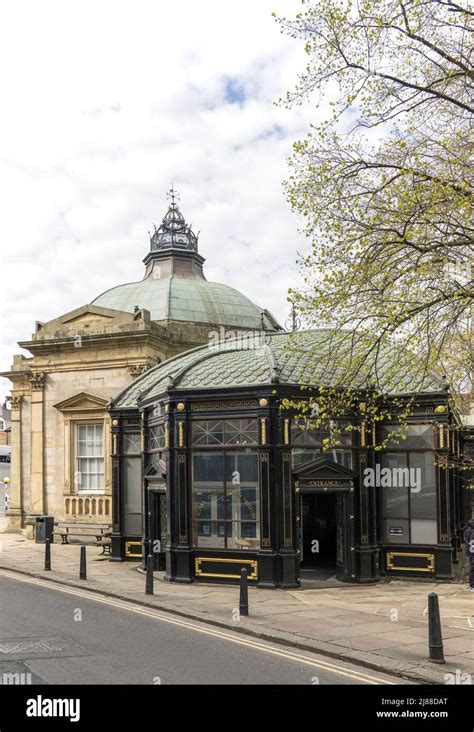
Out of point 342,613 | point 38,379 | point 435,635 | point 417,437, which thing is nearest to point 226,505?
point 342,613

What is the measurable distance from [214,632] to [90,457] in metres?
17.2

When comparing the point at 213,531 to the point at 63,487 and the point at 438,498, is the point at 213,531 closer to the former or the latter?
the point at 438,498

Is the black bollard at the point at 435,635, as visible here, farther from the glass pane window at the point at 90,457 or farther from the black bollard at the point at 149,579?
the glass pane window at the point at 90,457

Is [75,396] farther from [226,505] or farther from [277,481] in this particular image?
[277,481]

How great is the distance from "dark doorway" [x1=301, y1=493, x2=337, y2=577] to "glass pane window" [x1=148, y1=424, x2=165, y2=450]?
4.97 m

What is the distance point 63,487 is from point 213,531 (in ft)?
43.0

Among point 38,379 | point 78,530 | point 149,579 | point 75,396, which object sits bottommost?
point 78,530

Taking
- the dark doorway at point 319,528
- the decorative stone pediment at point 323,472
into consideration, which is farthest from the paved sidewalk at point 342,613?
the dark doorway at point 319,528

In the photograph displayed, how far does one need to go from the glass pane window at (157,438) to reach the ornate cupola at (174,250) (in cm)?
2022

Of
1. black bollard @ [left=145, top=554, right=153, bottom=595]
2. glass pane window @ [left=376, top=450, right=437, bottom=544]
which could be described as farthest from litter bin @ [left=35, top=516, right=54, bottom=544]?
glass pane window @ [left=376, top=450, right=437, bottom=544]

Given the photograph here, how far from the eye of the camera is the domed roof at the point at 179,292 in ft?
114

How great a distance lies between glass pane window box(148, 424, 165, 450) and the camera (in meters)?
19.3

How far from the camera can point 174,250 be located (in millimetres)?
39719

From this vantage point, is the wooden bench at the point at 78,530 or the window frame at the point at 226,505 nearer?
the window frame at the point at 226,505
